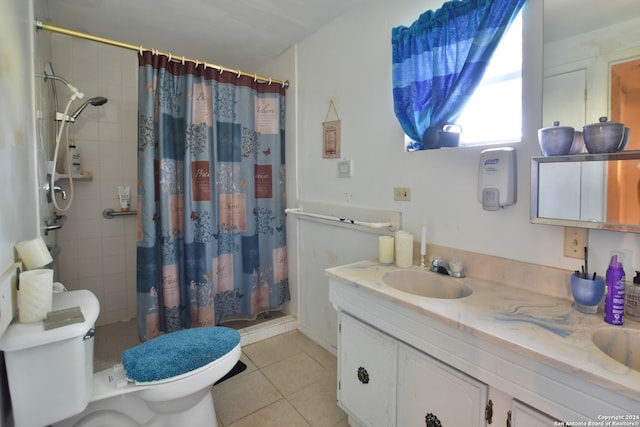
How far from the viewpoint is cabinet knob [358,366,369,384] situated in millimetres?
1403

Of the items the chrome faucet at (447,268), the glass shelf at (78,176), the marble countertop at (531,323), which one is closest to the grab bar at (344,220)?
the chrome faucet at (447,268)

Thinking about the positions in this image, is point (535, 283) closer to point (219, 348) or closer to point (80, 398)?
Answer: point (219, 348)

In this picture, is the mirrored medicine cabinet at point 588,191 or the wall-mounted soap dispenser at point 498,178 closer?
the mirrored medicine cabinet at point 588,191

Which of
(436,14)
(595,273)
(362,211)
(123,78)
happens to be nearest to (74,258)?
(123,78)

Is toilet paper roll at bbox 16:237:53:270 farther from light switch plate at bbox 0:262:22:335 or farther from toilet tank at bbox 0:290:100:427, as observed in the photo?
toilet tank at bbox 0:290:100:427

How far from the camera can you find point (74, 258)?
99.9 inches

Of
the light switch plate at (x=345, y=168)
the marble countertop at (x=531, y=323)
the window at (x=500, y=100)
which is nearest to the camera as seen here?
the marble countertop at (x=531, y=323)

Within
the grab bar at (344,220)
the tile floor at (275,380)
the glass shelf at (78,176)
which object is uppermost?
the glass shelf at (78,176)

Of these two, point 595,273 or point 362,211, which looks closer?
point 595,273

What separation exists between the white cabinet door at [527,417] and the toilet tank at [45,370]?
4.55 ft

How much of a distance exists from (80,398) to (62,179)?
199 centimetres

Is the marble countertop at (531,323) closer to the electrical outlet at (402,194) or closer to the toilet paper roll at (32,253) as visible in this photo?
the electrical outlet at (402,194)

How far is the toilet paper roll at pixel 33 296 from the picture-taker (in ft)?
3.40

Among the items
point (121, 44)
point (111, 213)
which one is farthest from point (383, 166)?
point (111, 213)
